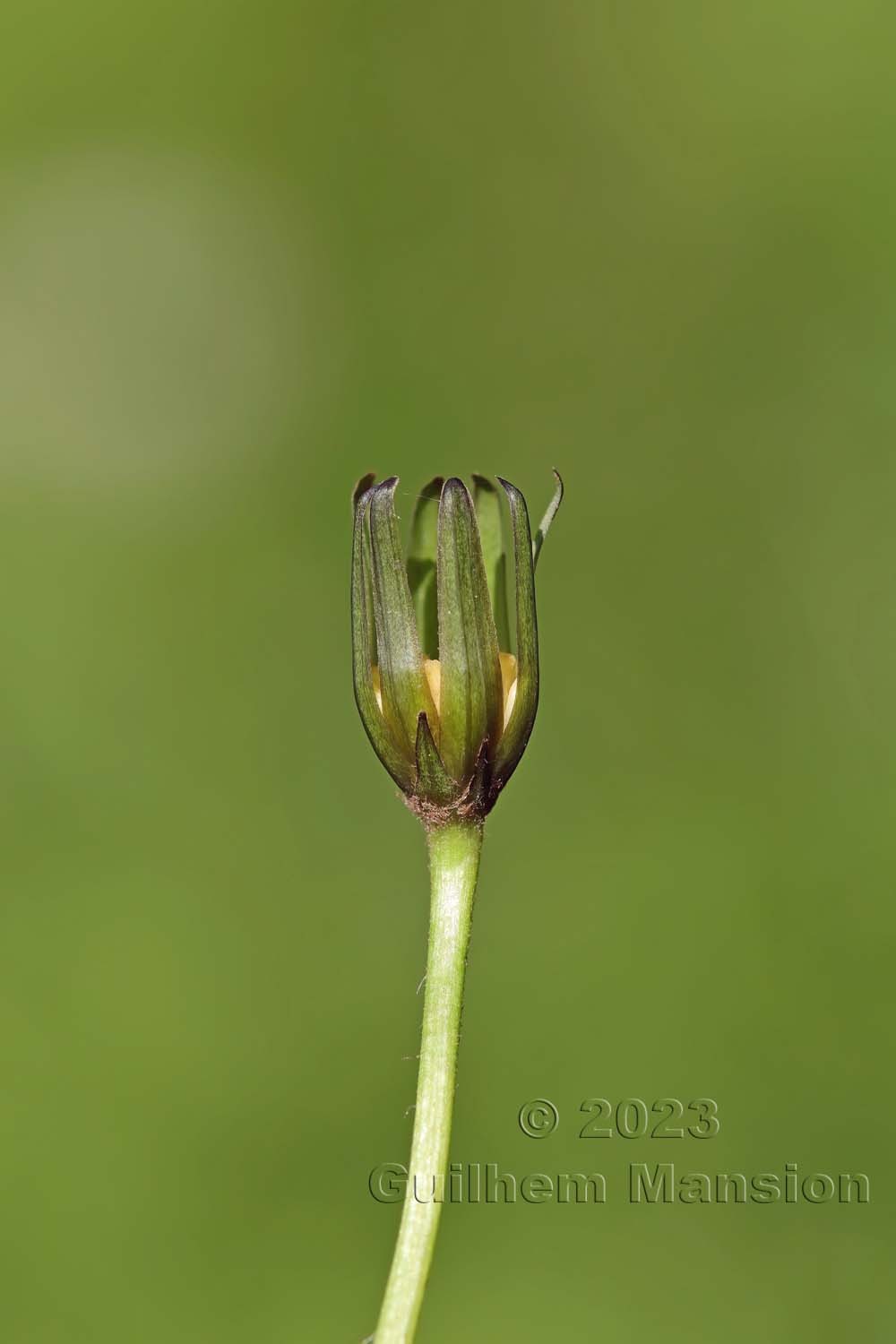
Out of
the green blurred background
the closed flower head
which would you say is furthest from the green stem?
the green blurred background

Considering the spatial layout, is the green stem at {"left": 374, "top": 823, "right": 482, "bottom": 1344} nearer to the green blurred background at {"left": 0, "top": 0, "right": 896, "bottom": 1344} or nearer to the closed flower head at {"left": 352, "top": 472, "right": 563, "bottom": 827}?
the closed flower head at {"left": 352, "top": 472, "right": 563, "bottom": 827}

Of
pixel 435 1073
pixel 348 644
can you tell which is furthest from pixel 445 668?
pixel 348 644

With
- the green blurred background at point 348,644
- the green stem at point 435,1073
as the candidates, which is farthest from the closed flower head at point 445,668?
the green blurred background at point 348,644

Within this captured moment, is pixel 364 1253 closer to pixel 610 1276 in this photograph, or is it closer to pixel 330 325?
pixel 610 1276

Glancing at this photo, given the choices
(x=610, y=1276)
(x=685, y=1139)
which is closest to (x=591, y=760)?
(x=685, y=1139)

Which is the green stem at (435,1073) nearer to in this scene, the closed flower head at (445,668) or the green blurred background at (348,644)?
the closed flower head at (445,668)

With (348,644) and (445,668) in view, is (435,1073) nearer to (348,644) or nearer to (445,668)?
(445,668)
